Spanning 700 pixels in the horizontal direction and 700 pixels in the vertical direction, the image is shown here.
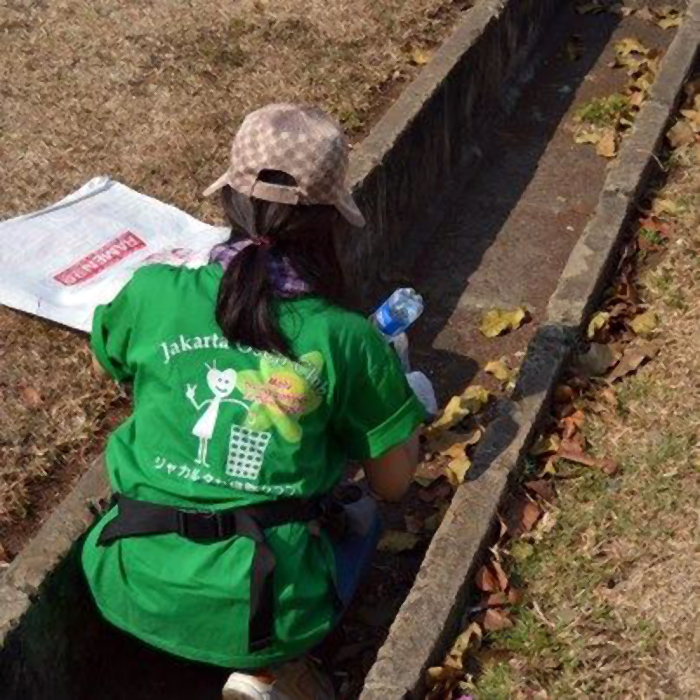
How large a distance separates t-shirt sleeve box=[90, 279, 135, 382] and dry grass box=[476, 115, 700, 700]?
116cm

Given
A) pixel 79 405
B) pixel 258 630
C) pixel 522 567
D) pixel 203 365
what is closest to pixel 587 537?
pixel 522 567

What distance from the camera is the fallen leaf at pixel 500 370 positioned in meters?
4.50

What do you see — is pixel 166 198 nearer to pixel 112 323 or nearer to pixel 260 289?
pixel 112 323

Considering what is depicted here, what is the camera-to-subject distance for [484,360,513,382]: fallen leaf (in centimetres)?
450

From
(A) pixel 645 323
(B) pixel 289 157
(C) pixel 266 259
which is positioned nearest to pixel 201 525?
(C) pixel 266 259

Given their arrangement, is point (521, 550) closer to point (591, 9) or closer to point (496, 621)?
point (496, 621)

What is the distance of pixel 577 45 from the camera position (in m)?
6.86

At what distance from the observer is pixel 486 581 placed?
345 centimetres

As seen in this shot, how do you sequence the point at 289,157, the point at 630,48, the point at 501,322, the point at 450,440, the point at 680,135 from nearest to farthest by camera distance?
the point at 289,157
the point at 450,440
the point at 501,322
the point at 680,135
the point at 630,48

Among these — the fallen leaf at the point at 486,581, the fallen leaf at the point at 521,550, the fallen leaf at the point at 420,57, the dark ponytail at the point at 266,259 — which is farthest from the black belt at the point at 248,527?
the fallen leaf at the point at 420,57

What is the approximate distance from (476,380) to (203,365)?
1728 mm

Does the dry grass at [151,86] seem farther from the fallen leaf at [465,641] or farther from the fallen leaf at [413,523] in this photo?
the fallen leaf at [465,641]

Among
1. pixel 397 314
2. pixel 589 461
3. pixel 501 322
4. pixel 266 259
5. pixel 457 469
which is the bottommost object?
pixel 501 322

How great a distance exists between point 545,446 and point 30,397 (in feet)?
5.10
